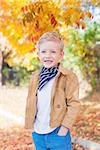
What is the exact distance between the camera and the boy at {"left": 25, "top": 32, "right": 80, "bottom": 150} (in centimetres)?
340

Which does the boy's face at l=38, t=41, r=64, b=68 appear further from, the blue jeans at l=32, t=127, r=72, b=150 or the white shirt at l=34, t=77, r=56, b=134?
the blue jeans at l=32, t=127, r=72, b=150

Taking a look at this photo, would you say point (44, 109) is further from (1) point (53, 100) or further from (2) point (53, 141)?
(2) point (53, 141)

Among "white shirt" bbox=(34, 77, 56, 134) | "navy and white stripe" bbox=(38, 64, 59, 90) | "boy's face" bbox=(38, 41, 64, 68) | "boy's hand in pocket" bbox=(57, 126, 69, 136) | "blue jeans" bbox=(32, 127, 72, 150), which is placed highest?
"boy's face" bbox=(38, 41, 64, 68)

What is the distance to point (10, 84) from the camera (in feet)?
61.1

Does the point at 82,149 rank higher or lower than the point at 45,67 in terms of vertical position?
lower

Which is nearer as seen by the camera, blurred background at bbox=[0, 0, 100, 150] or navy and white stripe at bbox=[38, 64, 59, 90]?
navy and white stripe at bbox=[38, 64, 59, 90]

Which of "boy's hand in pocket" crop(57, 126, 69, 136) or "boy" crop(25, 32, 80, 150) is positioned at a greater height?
"boy" crop(25, 32, 80, 150)

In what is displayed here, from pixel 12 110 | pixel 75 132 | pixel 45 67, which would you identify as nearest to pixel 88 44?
pixel 12 110

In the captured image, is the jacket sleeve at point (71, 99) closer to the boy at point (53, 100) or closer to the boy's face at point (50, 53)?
the boy at point (53, 100)

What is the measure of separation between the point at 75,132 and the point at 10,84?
12.0 m

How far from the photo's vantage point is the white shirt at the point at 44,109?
343cm

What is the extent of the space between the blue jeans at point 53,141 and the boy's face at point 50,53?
54cm

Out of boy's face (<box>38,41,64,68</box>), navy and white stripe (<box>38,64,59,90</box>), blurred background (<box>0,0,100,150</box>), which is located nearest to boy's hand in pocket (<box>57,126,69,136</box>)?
navy and white stripe (<box>38,64,59,90</box>)

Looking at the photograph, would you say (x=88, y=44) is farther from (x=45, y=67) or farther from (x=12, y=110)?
(x=45, y=67)
